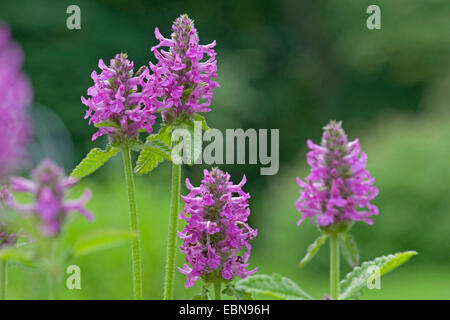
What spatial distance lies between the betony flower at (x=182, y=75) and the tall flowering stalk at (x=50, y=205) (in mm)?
546

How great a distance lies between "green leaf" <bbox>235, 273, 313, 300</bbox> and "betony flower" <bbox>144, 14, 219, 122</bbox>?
17.8 inches

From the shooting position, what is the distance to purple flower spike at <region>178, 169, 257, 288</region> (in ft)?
4.58

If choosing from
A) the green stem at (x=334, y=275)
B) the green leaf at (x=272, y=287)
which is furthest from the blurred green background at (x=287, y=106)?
the green stem at (x=334, y=275)

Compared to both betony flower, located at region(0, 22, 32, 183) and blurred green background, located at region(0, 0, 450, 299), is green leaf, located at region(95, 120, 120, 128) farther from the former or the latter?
betony flower, located at region(0, 22, 32, 183)

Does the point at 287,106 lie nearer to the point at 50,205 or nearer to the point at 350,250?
the point at 350,250

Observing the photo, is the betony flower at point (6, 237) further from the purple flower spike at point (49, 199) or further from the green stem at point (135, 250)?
the purple flower spike at point (49, 199)

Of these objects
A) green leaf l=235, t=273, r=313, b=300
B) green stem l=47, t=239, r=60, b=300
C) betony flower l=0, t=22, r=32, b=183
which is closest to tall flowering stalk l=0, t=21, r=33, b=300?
betony flower l=0, t=22, r=32, b=183

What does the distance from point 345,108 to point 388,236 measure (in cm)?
972

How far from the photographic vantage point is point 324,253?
9062 mm

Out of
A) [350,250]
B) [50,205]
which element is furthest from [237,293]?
[50,205]

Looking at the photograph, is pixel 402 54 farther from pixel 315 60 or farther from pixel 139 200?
pixel 139 200

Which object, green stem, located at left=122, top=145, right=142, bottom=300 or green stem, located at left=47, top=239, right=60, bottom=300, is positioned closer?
green stem, located at left=47, top=239, right=60, bottom=300

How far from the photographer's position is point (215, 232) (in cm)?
139

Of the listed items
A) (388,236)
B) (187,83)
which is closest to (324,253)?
(388,236)
